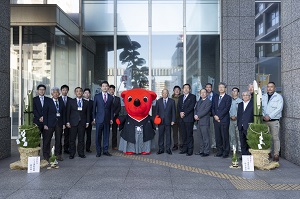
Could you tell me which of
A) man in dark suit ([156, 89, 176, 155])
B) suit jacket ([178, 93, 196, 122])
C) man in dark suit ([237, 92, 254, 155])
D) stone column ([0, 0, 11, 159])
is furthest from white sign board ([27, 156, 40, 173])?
man in dark suit ([237, 92, 254, 155])

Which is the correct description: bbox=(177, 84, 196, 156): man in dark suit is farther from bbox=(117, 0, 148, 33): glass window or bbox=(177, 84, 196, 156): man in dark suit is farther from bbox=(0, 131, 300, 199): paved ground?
bbox=(117, 0, 148, 33): glass window

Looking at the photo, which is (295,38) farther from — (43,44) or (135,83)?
(43,44)

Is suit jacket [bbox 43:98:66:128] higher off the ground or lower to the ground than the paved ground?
higher

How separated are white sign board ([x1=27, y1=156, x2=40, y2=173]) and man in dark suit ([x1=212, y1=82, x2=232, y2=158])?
14.4 ft

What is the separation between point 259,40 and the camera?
1481 cm

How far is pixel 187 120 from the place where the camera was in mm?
9195

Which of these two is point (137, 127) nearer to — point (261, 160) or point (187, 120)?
point (187, 120)

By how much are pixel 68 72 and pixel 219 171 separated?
8857 mm

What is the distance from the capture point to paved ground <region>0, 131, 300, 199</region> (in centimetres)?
541

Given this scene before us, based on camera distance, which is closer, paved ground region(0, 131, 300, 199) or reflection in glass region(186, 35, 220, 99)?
paved ground region(0, 131, 300, 199)

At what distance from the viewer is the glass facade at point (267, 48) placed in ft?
46.9

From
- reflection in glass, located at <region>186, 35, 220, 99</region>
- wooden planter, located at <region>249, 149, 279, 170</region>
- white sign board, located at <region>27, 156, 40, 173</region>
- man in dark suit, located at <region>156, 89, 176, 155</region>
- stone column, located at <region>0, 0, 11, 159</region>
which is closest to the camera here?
white sign board, located at <region>27, 156, 40, 173</region>

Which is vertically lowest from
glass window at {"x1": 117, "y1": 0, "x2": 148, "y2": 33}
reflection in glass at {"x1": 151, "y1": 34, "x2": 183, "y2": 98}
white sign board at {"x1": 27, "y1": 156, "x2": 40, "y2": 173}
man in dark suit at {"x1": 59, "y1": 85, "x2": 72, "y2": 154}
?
white sign board at {"x1": 27, "y1": 156, "x2": 40, "y2": 173}

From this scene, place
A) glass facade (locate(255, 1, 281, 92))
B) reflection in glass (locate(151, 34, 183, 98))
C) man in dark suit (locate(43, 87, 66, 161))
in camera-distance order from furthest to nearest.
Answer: reflection in glass (locate(151, 34, 183, 98)) → glass facade (locate(255, 1, 281, 92)) → man in dark suit (locate(43, 87, 66, 161))
